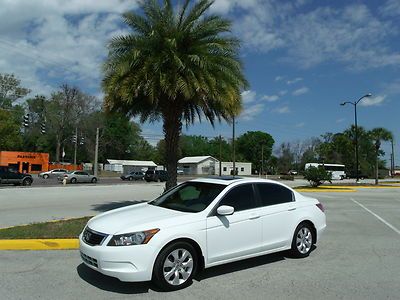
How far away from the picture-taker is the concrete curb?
862 centimetres

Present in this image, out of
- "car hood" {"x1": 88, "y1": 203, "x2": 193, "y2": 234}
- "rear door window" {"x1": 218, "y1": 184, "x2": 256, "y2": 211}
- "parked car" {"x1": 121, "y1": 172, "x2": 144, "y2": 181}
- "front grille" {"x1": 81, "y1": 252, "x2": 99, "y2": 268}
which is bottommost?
"front grille" {"x1": 81, "y1": 252, "x2": 99, "y2": 268}

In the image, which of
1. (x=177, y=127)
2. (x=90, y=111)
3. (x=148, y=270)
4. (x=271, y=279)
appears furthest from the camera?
Answer: (x=90, y=111)

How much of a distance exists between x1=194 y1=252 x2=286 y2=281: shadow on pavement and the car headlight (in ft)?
3.92

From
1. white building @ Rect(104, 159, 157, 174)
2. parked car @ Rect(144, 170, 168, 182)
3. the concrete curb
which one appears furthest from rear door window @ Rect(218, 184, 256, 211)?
white building @ Rect(104, 159, 157, 174)

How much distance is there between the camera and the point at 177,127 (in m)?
14.5

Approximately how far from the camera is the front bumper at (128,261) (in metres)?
5.77

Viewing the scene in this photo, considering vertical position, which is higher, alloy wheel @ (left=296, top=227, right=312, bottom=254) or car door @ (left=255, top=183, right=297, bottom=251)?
car door @ (left=255, top=183, right=297, bottom=251)

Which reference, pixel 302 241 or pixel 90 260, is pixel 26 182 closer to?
pixel 302 241

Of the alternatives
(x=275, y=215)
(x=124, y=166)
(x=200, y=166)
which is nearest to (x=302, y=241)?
(x=275, y=215)

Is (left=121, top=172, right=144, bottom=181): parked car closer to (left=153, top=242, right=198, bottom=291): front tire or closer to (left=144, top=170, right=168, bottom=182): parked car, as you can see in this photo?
(left=144, top=170, right=168, bottom=182): parked car

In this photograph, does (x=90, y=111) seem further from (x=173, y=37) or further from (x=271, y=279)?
(x=271, y=279)

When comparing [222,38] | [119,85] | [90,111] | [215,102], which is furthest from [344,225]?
[90,111]

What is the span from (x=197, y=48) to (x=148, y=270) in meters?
8.84


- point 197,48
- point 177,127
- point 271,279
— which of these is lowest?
point 271,279
